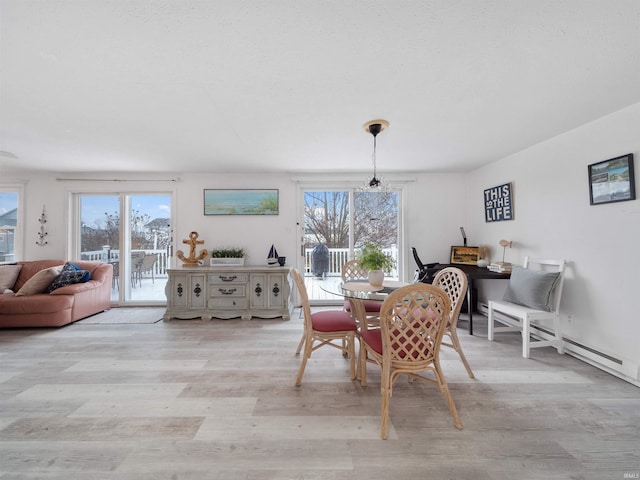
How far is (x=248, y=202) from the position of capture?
4.27 m

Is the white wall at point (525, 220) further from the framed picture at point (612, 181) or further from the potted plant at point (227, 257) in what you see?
the potted plant at point (227, 257)

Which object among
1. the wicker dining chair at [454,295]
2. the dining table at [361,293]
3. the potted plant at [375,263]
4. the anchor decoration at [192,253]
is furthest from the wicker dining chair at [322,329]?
the anchor decoration at [192,253]

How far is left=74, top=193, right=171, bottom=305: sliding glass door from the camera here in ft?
14.1

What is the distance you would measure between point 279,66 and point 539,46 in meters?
1.52

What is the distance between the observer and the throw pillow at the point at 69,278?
3503 mm

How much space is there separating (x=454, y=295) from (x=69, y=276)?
16.2 feet

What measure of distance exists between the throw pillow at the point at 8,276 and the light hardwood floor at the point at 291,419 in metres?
1.77

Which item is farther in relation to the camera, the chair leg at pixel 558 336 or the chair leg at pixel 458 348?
the chair leg at pixel 558 336

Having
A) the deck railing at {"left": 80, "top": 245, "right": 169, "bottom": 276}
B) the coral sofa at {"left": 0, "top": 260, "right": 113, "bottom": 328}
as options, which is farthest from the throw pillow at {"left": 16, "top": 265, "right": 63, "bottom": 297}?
the deck railing at {"left": 80, "top": 245, "right": 169, "bottom": 276}

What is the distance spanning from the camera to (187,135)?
273 cm

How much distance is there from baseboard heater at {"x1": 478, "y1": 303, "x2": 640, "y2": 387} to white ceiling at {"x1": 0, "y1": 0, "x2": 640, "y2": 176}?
215 centimetres

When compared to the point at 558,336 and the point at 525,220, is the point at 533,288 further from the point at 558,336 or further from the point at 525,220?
the point at 525,220

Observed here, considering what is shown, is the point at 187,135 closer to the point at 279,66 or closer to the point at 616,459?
the point at 279,66

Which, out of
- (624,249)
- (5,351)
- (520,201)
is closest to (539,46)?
(624,249)
